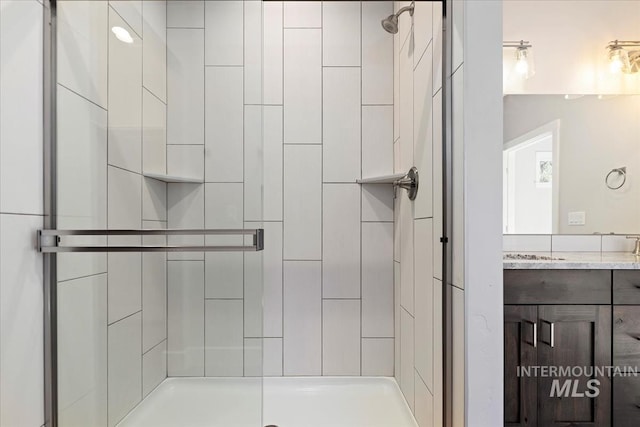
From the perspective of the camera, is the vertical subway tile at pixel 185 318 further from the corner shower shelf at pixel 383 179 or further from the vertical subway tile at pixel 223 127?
the corner shower shelf at pixel 383 179

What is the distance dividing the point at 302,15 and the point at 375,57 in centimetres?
45

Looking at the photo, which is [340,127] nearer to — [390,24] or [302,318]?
[390,24]

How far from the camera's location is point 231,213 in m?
1.15

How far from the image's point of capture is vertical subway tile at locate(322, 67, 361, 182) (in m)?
2.12

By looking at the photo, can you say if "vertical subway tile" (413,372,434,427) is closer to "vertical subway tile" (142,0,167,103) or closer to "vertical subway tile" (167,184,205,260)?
"vertical subway tile" (167,184,205,260)

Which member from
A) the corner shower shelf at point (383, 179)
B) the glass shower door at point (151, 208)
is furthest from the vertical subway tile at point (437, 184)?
the glass shower door at point (151, 208)

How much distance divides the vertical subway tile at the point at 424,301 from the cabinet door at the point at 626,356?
72cm

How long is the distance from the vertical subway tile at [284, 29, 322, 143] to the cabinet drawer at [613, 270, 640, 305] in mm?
1476

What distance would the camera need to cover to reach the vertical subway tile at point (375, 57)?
211 cm

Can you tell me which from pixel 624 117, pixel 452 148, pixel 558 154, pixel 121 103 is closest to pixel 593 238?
pixel 558 154

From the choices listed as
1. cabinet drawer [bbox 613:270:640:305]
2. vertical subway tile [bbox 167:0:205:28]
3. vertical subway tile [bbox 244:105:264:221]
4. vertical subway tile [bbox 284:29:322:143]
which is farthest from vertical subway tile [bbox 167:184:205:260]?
cabinet drawer [bbox 613:270:640:305]

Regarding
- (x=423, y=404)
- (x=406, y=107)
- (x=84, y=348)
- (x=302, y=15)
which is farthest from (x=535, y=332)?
(x=302, y=15)

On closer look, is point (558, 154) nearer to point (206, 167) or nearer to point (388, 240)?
point (388, 240)

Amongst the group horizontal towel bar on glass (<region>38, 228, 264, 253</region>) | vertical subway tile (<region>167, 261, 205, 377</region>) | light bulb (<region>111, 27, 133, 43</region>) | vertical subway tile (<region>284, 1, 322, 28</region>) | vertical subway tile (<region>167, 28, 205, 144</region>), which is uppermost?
vertical subway tile (<region>284, 1, 322, 28</region>)
